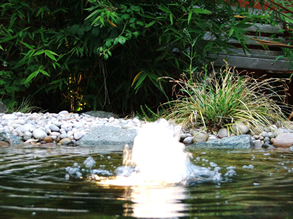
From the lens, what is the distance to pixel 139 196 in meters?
Result: 1.56

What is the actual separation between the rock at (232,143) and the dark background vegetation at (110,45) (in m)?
1.42

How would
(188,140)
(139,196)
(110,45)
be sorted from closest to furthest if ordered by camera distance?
(139,196) → (188,140) → (110,45)

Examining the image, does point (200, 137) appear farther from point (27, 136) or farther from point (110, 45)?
point (27, 136)

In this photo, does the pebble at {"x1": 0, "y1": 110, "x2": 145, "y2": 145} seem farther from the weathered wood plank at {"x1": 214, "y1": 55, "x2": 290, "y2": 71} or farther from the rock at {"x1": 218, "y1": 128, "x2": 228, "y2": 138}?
the weathered wood plank at {"x1": 214, "y1": 55, "x2": 290, "y2": 71}

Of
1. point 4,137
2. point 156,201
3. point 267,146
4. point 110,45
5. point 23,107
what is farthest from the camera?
point 23,107

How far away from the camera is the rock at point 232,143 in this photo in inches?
146

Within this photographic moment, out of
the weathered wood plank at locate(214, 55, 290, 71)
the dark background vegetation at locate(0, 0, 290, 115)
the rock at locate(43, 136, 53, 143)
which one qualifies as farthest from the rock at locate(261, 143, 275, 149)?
the weathered wood plank at locate(214, 55, 290, 71)

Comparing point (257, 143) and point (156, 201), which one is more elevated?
point (156, 201)

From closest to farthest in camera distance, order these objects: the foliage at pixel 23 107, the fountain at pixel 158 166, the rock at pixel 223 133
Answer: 1. the fountain at pixel 158 166
2. the rock at pixel 223 133
3. the foliage at pixel 23 107

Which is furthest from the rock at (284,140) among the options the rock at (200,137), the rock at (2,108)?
the rock at (2,108)

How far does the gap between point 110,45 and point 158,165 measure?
287 centimetres

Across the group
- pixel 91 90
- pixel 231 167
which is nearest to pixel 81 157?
pixel 231 167

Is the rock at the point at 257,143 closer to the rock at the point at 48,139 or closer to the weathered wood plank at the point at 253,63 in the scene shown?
the rock at the point at 48,139

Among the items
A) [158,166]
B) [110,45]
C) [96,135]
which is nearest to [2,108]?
[110,45]
